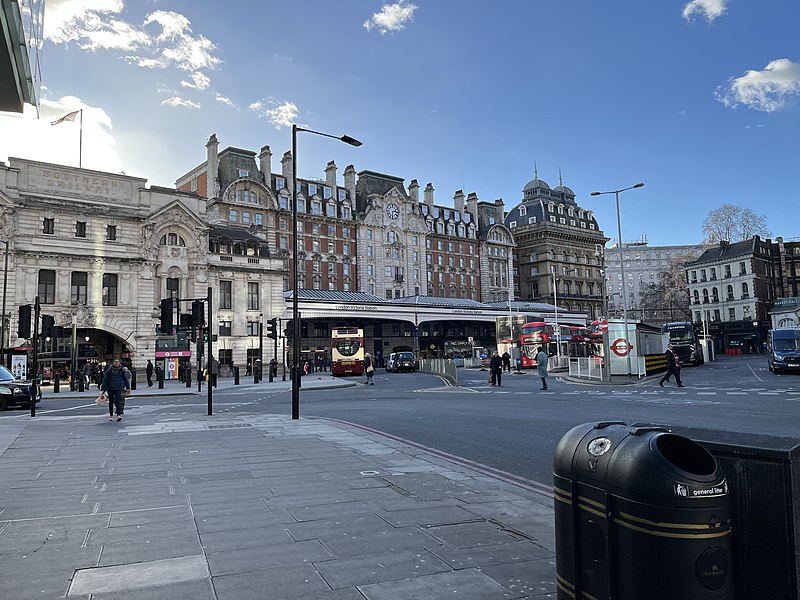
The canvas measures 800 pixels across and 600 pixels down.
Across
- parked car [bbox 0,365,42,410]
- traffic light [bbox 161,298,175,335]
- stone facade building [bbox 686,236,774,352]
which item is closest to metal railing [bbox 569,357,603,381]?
traffic light [bbox 161,298,175,335]

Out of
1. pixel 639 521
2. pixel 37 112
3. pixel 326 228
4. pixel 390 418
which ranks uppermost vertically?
pixel 326 228

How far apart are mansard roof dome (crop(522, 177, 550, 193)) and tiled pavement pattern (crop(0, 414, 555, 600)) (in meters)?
99.9

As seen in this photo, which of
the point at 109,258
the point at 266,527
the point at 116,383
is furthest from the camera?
the point at 109,258

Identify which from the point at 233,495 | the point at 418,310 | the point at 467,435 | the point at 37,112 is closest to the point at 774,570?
the point at 233,495

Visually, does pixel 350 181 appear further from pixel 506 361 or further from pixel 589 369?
pixel 589 369

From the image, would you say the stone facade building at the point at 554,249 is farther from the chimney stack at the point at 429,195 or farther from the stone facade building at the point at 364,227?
the chimney stack at the point at 429,195

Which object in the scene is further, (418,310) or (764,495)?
(418,310)

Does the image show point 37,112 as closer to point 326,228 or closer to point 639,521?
point 639,521

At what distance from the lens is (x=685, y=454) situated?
3164 mm

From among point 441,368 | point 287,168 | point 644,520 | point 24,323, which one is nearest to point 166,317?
point 24,323

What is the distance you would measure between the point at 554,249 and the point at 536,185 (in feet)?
43.8

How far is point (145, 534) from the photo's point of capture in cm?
532

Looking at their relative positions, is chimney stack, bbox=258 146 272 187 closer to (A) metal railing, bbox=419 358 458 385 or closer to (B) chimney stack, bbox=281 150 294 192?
(B) chimney stack, bbox=281 150 294 192

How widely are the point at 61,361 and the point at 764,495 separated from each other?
5124 cm
